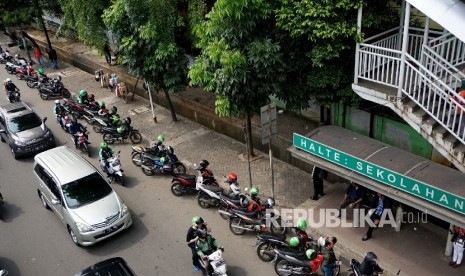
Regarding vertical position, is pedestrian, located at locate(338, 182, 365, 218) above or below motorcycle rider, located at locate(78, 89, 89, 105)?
below

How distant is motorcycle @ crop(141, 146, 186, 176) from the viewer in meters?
13.1

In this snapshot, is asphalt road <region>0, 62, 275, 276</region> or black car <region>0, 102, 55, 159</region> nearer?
asphalt road <region>0, 62, 275, 276</region>

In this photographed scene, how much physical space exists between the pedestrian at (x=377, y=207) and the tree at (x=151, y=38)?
7.71 meters

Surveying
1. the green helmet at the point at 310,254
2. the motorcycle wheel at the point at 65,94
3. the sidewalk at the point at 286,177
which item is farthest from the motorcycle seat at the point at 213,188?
the motorcycle wheel at the point at 65,94

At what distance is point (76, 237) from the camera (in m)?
10.5

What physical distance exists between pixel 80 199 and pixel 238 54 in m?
5.34

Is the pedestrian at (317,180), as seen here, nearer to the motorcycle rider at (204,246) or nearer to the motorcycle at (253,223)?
the motorcycle at (253,223)

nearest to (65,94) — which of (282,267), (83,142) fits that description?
(83,142)

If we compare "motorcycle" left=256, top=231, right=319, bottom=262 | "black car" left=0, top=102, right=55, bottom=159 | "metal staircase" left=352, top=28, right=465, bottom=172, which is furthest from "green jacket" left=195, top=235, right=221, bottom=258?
"black car" left=0, top=102, right=55, bottom=159

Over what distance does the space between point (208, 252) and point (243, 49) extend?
4.94 m

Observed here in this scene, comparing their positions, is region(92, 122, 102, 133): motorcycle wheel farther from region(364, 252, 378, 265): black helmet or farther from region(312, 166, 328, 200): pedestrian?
region(364, 252, 378, 265): black helmet

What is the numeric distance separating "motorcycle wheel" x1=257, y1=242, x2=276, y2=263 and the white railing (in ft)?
18.2

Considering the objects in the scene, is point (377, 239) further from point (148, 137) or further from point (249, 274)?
point (148, 137)

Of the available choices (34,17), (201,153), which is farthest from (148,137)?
(34,17)
